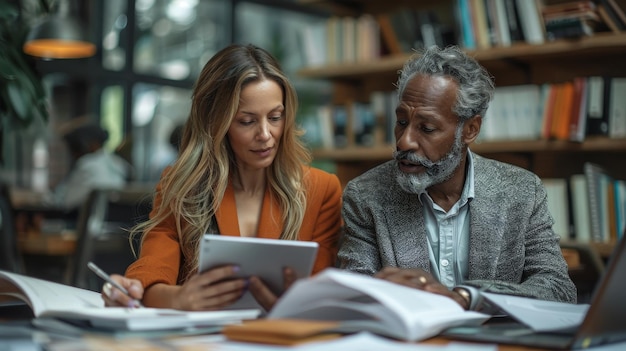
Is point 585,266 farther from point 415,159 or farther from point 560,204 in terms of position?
point 415,159

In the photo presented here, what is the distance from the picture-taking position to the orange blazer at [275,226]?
5.79 feet

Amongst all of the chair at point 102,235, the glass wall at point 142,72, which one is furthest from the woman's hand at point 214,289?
the glass wall at point 142,72

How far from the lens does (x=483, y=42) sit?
11.8 ft

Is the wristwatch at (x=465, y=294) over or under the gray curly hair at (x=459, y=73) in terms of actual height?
under

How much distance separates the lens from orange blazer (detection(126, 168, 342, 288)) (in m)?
1.76

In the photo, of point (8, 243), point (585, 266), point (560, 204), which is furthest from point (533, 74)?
point (8, 243)

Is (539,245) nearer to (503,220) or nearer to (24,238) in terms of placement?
(503,220)

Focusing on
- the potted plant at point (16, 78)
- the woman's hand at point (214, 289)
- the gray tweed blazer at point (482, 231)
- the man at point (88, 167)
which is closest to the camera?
the woman's hand at point (214, 289)

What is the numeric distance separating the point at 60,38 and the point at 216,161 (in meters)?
4.42

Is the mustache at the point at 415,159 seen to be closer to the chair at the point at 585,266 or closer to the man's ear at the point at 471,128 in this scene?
the man's ear at the point at 471,128

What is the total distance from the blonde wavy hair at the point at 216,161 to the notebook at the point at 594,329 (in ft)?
2.83

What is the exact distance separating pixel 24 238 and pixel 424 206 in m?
2.97

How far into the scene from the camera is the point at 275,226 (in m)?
1.94

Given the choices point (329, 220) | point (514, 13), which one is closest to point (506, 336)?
point (329, 220)
